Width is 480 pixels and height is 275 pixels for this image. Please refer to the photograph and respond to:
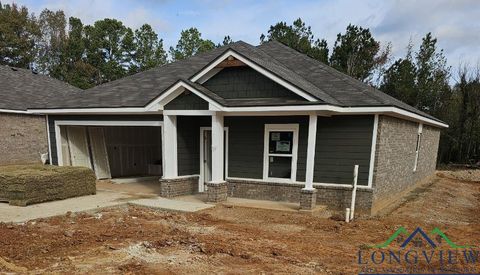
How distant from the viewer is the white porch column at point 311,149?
8.48 m

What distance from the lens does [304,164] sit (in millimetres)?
9430

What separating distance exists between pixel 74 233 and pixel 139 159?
10.1m

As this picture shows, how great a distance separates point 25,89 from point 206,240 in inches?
671

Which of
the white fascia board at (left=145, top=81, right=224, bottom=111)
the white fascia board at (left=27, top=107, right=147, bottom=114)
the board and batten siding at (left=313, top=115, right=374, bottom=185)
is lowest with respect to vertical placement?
the board and batten siding at (left=313, top=115, right=374, bottom=185)

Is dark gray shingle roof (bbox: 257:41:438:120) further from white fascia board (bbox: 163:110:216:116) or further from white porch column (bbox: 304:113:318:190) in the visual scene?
white fascia board (bbox: 163:110:216:116)

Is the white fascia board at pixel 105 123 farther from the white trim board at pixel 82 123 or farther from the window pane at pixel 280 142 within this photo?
the window pane at pixel 280 142

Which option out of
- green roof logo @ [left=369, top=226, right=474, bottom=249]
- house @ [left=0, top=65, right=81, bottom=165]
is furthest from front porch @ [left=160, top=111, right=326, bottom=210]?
house @ [left=0, top=65, right=81, bottom=165]

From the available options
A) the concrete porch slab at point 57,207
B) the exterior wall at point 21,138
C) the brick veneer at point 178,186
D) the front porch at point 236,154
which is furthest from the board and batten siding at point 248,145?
the exterior wall at point 21,138

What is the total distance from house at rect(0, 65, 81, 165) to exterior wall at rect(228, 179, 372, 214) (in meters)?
10.2

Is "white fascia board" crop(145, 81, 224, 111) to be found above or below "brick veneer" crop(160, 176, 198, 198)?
above

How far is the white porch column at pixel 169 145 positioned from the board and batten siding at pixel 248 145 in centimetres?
174

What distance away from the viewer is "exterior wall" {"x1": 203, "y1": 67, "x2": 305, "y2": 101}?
9352mm

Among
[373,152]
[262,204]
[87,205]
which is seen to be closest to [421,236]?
[373,152]

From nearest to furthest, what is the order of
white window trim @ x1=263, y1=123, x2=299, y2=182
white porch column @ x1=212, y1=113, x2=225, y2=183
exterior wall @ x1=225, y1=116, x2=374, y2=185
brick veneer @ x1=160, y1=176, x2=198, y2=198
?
exterior wall @ x1=225, y1=116, x2=374, y2=185 < white porch column @ x1=212, y1=113, x2=225, y2=183 < white window trim @ x1=263, y1=123, x2=299, y2=182 < brick veneer @ x1=160, y1=176, x2=198, y2=198
